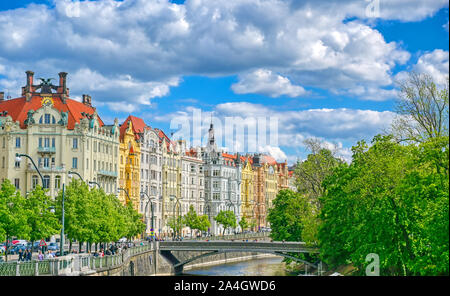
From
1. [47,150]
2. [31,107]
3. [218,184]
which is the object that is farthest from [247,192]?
[31,107]

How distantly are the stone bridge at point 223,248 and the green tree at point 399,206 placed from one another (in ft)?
87.8

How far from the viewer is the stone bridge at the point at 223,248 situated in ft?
243

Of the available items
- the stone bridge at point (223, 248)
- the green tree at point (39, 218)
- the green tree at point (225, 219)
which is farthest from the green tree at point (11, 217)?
the green tree at point (225, 219)

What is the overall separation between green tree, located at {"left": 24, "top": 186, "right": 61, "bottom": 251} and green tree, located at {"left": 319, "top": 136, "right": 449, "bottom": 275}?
981 inches

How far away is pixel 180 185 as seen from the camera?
5027 inches

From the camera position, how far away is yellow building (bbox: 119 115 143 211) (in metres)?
106

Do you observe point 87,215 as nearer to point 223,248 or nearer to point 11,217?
point 11,217

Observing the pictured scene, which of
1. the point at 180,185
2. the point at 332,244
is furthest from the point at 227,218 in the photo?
the point at 332,244

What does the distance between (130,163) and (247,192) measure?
60.6 meters

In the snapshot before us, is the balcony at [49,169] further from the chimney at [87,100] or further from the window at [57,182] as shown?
the chimney at [87,100]

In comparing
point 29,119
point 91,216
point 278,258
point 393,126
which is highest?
point 29,119

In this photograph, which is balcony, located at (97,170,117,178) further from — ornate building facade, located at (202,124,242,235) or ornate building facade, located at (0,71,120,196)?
ornate building facade, located at (202,124,242,235)
